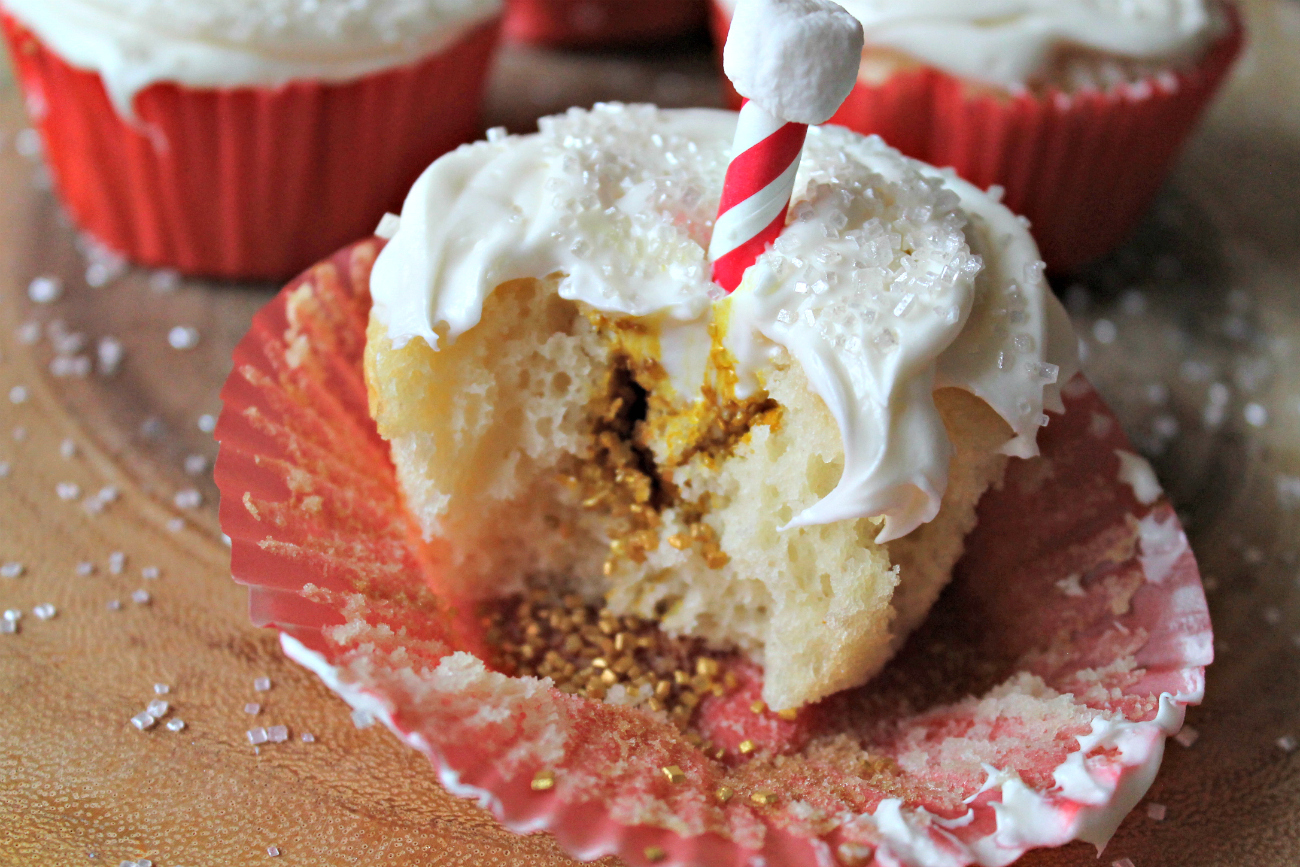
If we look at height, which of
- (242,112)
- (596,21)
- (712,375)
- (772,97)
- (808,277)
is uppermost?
(772,97)

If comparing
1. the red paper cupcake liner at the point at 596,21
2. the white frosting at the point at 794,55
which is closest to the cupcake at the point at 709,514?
the white frosting at the point at 794,55

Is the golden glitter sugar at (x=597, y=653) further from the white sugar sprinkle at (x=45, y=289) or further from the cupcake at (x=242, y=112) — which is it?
the white sugar sprinkle at (x=45, y=289)

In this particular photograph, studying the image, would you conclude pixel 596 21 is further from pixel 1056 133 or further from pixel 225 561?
pixel 225 561

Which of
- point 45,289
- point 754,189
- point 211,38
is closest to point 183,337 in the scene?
point 45,289

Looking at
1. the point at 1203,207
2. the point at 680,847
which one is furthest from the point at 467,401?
the point at 1203,207

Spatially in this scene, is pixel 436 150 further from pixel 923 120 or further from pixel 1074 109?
pixel 1074 109

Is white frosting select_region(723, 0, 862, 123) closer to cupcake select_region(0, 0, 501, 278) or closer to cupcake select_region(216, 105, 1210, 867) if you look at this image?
cupcake select_region(216, 105, 1210, 867)

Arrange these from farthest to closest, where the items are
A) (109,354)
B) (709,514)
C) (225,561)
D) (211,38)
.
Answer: (109,354) < (211,38) < (225,561) < (709,514)
